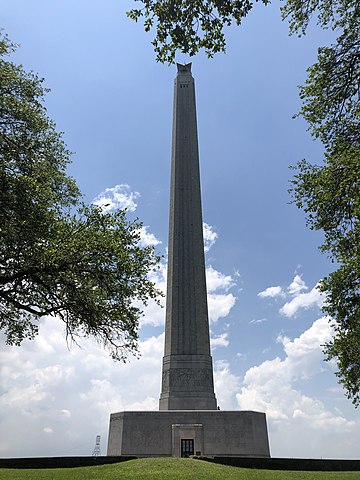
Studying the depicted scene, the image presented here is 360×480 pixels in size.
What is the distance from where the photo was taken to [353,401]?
24.3 meters

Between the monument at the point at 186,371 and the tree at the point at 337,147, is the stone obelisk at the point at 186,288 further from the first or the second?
the tree at the point at 337,147

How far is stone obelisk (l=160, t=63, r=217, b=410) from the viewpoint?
115 feet

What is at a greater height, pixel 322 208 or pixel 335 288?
pixel 322 208

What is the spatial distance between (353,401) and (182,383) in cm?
1488

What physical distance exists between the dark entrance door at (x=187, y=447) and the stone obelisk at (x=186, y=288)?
285cm

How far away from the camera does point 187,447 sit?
31.1 metres

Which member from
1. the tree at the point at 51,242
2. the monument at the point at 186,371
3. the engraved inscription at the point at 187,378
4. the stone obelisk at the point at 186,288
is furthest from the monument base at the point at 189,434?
the tree at the point at 51,242

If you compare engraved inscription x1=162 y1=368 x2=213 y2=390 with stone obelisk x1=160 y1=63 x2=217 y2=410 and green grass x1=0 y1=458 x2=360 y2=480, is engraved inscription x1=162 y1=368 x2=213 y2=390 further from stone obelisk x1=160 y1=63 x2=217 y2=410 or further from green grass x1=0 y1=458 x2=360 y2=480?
green grass x1=0 y1=458 x2=360 y2=480

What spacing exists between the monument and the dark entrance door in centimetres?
7

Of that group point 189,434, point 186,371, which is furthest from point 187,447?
point 186,371

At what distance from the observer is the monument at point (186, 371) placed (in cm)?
3144

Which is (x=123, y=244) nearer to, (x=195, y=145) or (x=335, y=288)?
(x=335, y=288)

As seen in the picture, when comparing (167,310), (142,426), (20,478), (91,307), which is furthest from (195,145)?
(20,478)

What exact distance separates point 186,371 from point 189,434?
5314 millimetres
